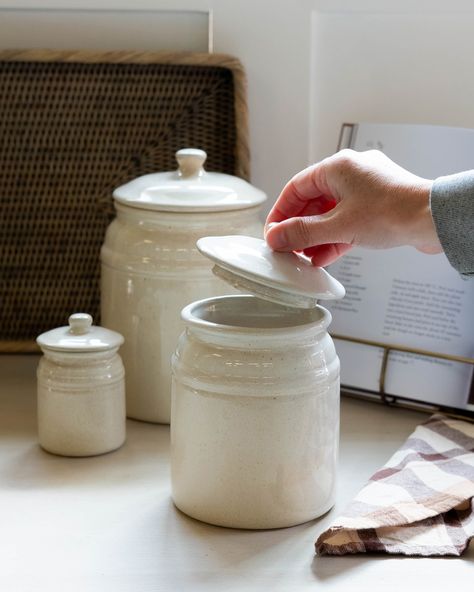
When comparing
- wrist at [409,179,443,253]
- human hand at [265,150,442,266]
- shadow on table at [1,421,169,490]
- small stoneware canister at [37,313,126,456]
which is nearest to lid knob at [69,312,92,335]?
small stoneware canister at [37,313,126,456]

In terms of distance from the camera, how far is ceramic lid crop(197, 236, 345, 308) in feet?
2.71

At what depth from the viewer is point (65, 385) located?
3.29 ft

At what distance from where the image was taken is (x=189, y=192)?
3.52ft

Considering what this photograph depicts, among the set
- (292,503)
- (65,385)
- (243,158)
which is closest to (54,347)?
(65,385)

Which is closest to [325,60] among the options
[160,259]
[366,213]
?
[160,259]

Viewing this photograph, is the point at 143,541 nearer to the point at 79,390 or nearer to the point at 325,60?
the point at 79,390

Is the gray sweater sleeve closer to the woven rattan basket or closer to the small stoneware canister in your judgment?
the small stoneware canister

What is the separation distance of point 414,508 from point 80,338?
1.22 ft

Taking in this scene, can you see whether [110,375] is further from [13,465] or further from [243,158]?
[243,158]

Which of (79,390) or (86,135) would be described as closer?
(79,390)

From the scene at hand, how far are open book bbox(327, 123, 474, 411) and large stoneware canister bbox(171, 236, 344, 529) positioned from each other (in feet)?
0.90

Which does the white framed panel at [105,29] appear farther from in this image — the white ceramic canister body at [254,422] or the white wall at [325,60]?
the white ceramic canister body at [254,422]

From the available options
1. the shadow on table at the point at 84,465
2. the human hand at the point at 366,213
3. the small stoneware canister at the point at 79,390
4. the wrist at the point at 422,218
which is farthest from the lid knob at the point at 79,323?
the wrist at the point at 422,218

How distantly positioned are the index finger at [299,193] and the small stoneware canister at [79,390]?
22 centimetres
